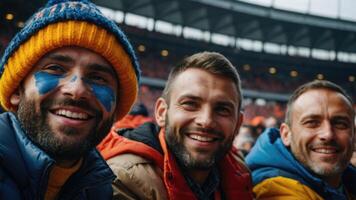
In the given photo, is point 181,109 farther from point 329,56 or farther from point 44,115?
point 329,56

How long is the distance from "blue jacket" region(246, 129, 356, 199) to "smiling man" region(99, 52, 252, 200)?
375 millimetres

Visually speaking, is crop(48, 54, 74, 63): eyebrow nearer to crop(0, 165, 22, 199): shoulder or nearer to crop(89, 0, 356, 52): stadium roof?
crop(0, 165, 22, 199): shoulder

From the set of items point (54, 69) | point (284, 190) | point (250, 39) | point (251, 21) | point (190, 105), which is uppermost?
point (251, 21)

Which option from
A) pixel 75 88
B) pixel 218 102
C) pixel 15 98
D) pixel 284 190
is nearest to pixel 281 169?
pixel 284 190

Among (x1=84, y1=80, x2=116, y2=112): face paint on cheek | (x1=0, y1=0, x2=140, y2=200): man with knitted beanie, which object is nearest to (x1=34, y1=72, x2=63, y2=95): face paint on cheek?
(x1=0, y1=0, x2=140, y2=200): man with knitted beanie

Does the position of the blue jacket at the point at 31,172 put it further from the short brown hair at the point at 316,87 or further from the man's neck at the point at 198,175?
the short brown hair at the point at 316,87

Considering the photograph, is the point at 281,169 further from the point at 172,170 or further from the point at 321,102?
the point at 172,170

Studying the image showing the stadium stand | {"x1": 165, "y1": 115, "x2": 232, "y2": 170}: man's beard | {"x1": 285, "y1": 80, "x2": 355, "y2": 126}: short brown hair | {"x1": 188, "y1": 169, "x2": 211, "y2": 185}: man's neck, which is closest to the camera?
{"x1": 165, "y1": 115, "x2": 232, "y2": 170}: man's beard

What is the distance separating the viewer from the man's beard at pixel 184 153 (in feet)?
7.06

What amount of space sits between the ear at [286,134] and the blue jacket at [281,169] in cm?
4

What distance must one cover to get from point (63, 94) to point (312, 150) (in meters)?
1.99

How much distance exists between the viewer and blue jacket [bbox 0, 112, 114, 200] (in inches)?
56.9

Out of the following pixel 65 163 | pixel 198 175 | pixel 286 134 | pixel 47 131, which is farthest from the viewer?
pixel 286 134

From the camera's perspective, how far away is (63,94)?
5.63ft
